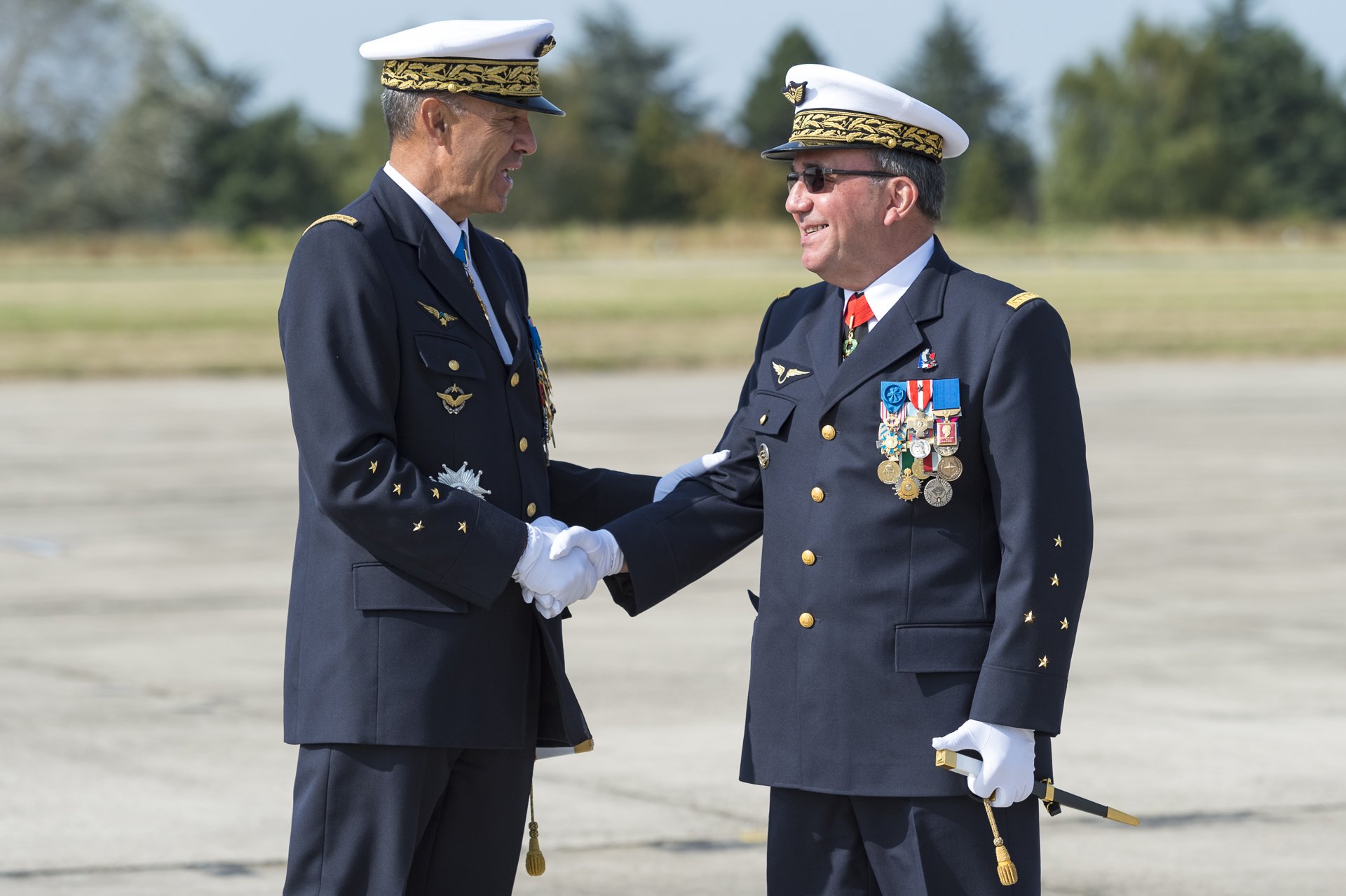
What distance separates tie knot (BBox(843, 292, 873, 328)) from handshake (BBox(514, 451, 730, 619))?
65cm

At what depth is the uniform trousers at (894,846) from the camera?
331 cm

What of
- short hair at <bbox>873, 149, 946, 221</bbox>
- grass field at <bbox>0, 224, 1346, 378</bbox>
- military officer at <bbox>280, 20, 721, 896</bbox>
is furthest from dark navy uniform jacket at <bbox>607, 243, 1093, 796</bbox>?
grass field at <bbox>0, 224, 1346, 378</bbox>

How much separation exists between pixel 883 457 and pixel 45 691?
186 inches

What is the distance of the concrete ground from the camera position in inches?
203

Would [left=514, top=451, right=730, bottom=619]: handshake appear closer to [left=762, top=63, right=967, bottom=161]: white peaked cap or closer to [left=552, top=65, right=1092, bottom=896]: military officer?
[left=552, top=65, right=1092, bottom=896]: military officer

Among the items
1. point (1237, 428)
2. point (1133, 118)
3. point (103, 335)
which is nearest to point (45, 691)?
point (1237, 428)

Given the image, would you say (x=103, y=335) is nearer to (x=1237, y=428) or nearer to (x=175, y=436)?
(x=175, y=436)

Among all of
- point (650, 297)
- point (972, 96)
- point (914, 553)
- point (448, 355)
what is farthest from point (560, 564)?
point (972, 96)

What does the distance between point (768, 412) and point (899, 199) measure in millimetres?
484

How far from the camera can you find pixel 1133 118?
3031 inches

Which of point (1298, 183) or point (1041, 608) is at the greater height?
point (1298, 183)

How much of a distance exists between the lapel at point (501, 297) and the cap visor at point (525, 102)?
0.33m

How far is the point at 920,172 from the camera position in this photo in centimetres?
346

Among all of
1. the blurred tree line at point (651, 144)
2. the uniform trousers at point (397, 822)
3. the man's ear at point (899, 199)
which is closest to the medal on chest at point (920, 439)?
the man's ear at point (899, 199)
